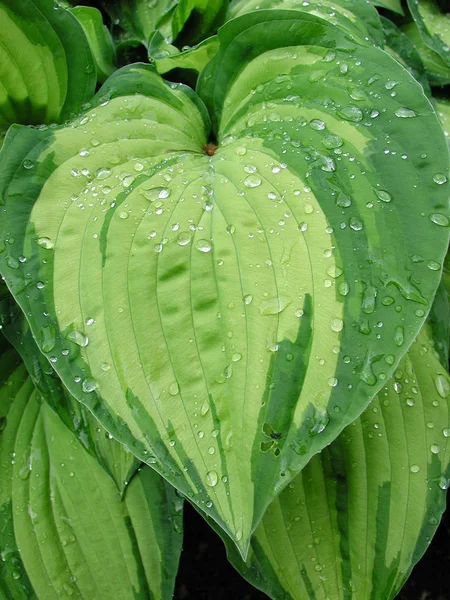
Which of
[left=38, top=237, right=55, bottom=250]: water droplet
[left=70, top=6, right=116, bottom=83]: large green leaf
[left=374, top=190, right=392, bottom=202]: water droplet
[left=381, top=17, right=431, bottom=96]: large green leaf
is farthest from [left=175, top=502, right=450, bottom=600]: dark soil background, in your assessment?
[left=381, top=17, right=431, bottom=96]: large green leaf


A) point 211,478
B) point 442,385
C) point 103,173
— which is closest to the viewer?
point 211,478

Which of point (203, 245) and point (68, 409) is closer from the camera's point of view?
point (203, 245)

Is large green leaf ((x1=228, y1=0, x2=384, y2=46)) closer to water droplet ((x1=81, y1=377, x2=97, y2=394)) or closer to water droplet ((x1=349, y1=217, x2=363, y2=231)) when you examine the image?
water droplet ((x1=349, y1=217, x2=363, y2=231))

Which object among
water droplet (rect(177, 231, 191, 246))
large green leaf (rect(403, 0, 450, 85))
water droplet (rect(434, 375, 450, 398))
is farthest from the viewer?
large green leaf (rect(403, 0, 450, 85))

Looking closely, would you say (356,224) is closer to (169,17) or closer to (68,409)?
(68,409)

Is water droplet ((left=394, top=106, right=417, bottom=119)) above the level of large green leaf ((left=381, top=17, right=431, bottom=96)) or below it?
above

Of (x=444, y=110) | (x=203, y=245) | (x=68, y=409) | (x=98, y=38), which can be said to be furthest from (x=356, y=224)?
(x=98, y=38)

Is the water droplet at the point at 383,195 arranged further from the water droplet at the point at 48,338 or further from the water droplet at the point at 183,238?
the water droplet at the point at 48,338
